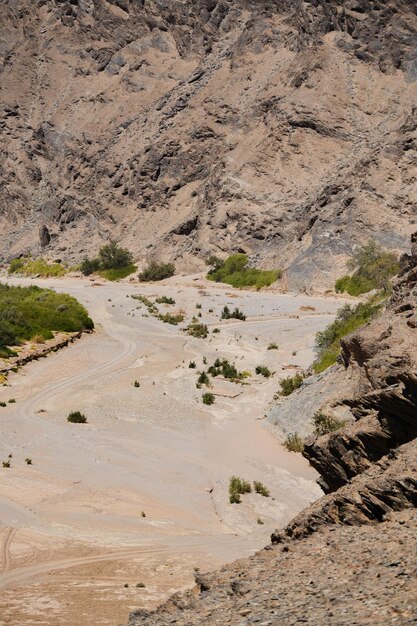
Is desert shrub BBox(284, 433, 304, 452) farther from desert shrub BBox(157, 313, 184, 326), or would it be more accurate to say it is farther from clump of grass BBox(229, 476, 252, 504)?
desert shrub BBox(157, 313, 184, 326)

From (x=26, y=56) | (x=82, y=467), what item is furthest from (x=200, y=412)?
(x=26, y=56)

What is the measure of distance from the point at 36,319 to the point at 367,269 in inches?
954

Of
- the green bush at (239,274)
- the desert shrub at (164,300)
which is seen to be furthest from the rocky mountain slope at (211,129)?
the desert shrub at (164,300)

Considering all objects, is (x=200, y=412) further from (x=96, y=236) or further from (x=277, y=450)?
(x=96, y=236)

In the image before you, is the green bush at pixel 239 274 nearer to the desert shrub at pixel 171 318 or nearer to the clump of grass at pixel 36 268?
the desert shrub at pixel 171 318

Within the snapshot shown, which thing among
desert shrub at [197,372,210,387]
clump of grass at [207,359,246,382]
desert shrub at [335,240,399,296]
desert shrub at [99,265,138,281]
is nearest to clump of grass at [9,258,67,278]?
desert shrub at [99,265,138,281]

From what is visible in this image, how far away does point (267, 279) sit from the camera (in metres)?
57.6

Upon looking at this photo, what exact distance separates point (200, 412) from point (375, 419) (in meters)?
12.4

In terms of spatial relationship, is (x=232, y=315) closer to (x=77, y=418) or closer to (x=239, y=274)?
(x=239, y=274)

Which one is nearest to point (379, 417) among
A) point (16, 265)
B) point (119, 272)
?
point (119, 272)

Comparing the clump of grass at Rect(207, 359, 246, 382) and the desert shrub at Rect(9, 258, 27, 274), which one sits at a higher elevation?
the clump of grass at Rect(207, 359, 246, 382)

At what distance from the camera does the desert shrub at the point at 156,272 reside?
219 feet

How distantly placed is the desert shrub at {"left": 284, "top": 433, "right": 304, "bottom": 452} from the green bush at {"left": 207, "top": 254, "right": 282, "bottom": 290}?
38.9m

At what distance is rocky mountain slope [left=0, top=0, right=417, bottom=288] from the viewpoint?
60188 mm
